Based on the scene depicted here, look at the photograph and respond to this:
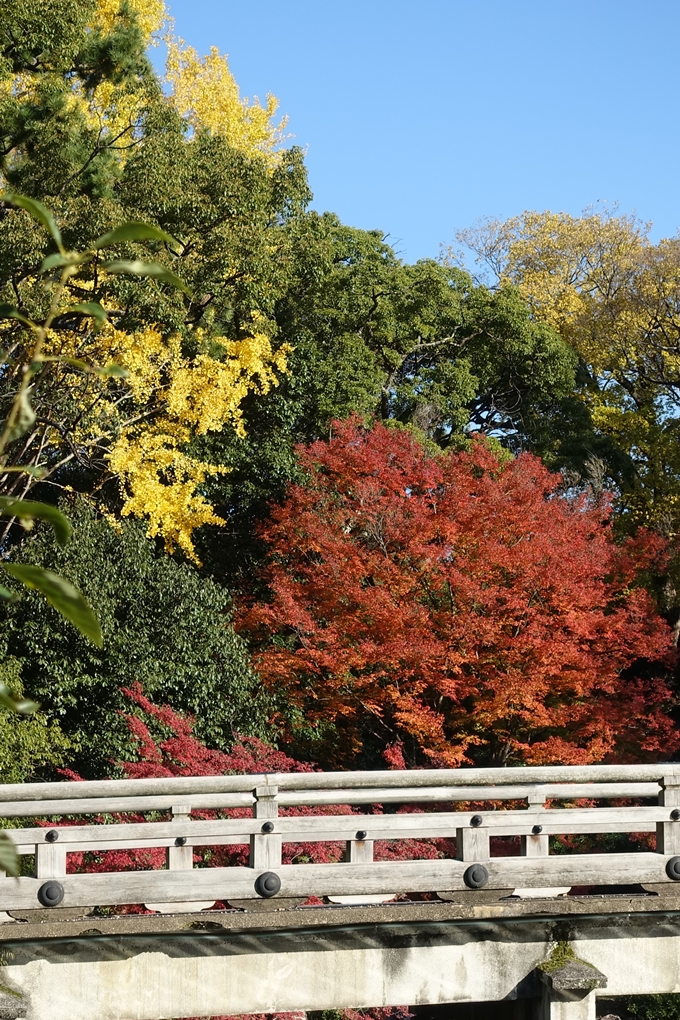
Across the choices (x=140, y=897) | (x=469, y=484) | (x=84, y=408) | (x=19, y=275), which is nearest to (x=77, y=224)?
(x=19, y=275)

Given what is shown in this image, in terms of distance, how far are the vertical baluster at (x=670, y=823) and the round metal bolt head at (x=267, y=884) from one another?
3.14 meters

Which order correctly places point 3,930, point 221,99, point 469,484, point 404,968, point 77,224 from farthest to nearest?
point 221,99 → point 469,484 → point 77,224 → point 404,968 → point 3,930

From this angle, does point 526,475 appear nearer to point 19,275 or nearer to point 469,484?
point 469,484

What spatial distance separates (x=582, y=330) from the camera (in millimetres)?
32031

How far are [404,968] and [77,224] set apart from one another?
11.2m

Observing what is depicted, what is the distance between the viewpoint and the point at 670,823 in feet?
31.1

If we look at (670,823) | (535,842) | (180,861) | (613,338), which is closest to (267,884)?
(180,861)

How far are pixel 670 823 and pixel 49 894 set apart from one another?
4.91m

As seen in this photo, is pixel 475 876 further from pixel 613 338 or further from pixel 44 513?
pixel 613 338

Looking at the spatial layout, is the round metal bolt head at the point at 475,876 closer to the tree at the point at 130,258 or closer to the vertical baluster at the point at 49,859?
the vertical baluster at the point at 49,859

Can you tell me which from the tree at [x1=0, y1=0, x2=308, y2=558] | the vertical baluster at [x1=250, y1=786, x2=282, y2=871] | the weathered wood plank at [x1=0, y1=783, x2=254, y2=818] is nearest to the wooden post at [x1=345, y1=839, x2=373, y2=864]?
the vertical baluster at [x1=250, y1=786, x2=282, y2=871]

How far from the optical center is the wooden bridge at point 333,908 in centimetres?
863

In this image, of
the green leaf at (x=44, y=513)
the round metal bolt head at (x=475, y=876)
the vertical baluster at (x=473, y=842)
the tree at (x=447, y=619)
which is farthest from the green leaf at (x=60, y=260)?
the tree at (x=447, y=619)

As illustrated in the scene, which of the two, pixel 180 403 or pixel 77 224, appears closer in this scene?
pixel 77 224
